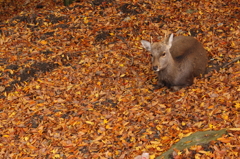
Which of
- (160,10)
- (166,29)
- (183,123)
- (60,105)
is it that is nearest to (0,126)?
(60,105)

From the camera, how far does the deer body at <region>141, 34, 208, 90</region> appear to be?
823 centimetres

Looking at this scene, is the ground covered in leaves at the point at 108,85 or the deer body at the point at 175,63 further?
the deer body at the point at 175,63

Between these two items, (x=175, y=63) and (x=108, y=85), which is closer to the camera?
(x=175, y=63)

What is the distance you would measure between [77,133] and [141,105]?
1.72m

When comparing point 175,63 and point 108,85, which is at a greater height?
point 175,63

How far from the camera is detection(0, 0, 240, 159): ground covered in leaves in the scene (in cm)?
667

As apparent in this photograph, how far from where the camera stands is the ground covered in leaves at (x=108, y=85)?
667 centimetres

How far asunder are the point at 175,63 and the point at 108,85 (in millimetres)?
1904

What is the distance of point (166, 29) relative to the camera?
11102 millimetres

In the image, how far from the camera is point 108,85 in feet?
28.9

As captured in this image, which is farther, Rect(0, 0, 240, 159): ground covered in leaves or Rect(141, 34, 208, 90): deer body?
Rect(141, 34, 208, 90): deer body

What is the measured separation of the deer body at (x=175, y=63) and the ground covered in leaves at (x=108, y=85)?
0.29 metres

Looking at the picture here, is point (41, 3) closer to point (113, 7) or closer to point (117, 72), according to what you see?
point (113, 7)

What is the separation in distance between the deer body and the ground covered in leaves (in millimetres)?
291
